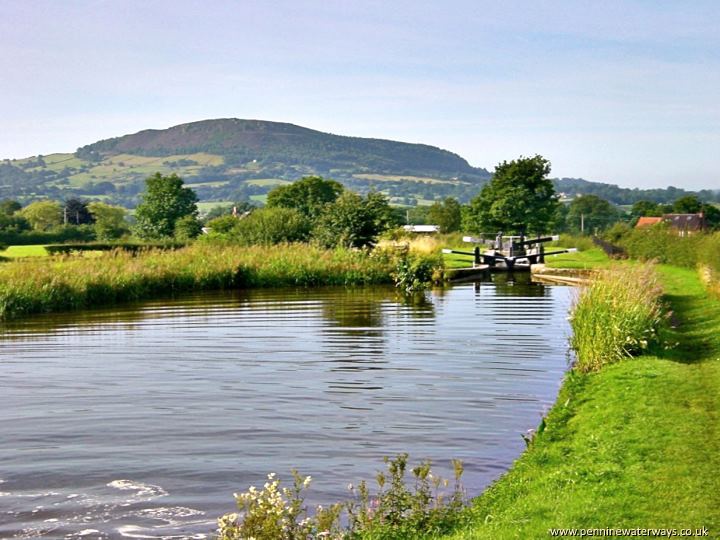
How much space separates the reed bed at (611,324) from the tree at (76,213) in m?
103

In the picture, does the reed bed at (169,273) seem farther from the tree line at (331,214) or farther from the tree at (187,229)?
the tree at (187,229)

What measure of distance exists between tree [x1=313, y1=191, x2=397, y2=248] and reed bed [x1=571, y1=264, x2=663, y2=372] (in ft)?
76.5

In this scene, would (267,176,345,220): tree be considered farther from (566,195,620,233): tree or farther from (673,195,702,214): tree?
(566,195,620,233): tree

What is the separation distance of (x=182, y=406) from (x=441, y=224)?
261 feet

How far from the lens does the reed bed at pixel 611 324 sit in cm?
1510

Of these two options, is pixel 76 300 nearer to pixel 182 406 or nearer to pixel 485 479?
pixel 182 406

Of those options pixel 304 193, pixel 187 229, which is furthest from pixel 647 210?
pixel 187 229

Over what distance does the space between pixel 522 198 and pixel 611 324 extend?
42.1 meters

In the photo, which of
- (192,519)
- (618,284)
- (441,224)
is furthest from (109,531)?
(441,224)

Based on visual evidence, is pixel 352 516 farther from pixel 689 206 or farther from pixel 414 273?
pixel 689 206

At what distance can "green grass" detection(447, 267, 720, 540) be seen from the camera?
285 inches

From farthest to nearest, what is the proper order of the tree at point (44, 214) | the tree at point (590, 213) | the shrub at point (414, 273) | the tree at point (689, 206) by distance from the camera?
the tree at point (590, 213), the tree at point (44, 214), the tree at point (689, 206), the shrub at point (414, 273)

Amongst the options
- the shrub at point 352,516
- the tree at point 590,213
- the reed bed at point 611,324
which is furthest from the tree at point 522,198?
the tree at point 590,213

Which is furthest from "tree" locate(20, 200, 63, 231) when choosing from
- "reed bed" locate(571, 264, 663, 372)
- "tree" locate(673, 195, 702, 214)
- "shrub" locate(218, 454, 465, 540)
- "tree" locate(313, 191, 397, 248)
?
"shrub" locate(218, 454, 465, 540)
